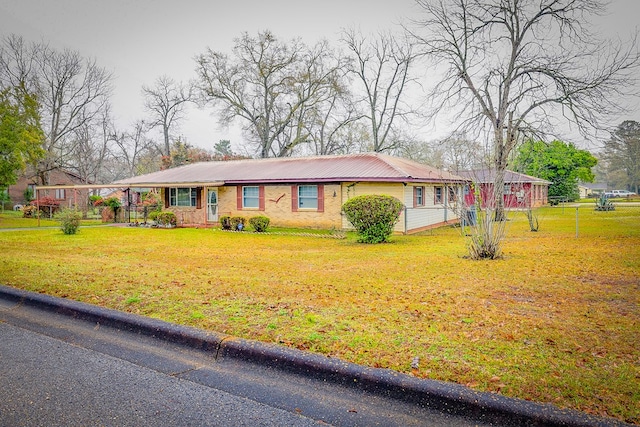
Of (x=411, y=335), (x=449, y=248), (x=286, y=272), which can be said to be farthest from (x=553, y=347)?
(x=449, y=248)

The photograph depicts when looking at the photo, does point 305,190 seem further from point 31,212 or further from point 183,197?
point 31,212

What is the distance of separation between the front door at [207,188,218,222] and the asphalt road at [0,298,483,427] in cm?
2034

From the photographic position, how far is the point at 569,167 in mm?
50250

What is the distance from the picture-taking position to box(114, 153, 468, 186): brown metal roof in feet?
64.2

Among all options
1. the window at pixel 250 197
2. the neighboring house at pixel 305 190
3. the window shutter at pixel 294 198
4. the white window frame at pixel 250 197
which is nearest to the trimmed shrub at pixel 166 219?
the neighboring house at pixel 305 190

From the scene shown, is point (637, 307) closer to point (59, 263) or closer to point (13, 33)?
point (59, 263)

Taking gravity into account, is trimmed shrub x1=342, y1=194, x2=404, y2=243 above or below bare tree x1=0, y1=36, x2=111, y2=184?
below

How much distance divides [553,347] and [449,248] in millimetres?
9306

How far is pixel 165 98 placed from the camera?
4634cm

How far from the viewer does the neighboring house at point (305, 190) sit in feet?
64.5

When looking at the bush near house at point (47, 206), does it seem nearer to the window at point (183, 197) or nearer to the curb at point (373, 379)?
the window at point (183, 197)

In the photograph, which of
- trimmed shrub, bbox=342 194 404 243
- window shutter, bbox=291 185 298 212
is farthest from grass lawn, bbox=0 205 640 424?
window shutter, bbox=291 185 298 212

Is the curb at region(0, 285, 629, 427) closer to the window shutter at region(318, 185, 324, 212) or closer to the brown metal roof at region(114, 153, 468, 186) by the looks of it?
the brown metal roof at region(114, 153, 468, 186)

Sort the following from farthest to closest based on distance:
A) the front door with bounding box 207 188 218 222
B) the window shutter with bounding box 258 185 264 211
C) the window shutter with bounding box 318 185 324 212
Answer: the front door with bounding box 207 188 218 222 → the window shutter with bounding box 258 185 264 211 → the window shutter with bounding box 318 185 324 212
